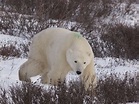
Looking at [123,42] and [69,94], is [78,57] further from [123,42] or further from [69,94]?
[123,42]

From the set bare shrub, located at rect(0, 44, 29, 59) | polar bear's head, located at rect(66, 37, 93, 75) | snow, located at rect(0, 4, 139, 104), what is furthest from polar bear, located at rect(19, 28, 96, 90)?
bare shrub, located at rect(0, 44, 29, 59)

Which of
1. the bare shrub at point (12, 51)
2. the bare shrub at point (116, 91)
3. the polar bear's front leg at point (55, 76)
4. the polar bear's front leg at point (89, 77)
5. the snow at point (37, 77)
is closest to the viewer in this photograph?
the bare shrub at point (116, 91)

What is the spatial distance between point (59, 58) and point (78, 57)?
295 millimetres

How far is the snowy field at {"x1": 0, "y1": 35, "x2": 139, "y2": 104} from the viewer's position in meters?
5.99

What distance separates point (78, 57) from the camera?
199 inches

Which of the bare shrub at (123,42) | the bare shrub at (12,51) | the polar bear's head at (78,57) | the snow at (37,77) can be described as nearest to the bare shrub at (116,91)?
the polar bear's head at (78,57)

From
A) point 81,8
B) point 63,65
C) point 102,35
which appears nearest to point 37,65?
point 63,65

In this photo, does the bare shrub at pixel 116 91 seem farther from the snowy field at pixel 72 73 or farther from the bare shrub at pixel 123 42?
the bare shrub at pixel 123 42

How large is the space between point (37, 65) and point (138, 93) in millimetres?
1499

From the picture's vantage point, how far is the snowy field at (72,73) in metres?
5.99

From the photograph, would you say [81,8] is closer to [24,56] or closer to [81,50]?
[24,56]

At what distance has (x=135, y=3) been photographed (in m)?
21.3

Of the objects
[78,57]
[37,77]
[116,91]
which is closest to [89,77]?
[78,57]

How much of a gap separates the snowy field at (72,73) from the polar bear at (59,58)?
0.32 m
